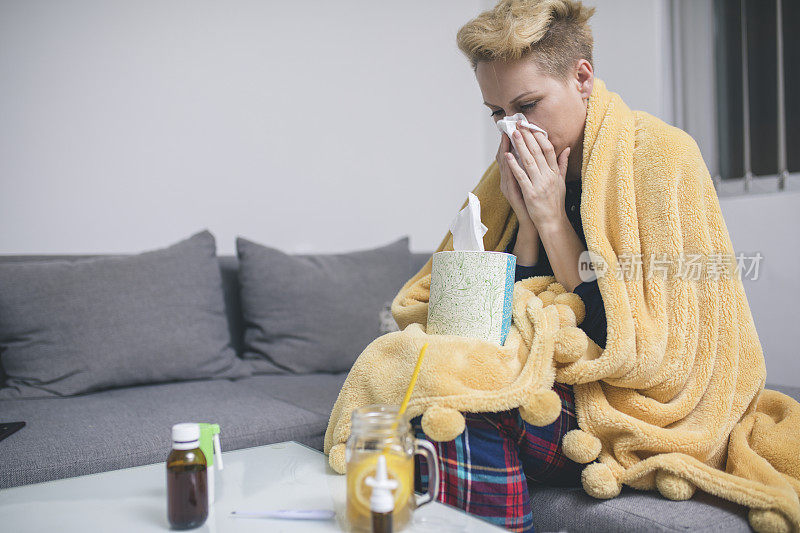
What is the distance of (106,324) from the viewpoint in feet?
5.15

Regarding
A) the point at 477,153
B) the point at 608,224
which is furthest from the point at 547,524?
the point at 477,153

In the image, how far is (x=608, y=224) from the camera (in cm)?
99

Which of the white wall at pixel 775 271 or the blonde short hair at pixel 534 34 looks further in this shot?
the white wall at pixel 775 271

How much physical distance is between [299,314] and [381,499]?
1230mm

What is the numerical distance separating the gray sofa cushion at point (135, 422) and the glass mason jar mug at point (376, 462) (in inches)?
23.5

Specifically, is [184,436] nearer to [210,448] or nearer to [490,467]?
[210,448]

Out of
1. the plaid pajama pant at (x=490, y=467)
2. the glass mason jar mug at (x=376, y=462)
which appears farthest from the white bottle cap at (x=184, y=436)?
the plaid pajama pant at (x=490, y=467)

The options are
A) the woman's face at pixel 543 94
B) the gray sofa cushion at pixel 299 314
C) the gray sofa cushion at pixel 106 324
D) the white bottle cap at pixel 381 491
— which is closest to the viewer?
the white bottle cap at pixel 381 491

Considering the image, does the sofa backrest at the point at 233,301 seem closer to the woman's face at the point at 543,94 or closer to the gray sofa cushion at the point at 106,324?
the gray sofa cushion at the point at 106,324

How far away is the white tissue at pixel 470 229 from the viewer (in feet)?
3.09

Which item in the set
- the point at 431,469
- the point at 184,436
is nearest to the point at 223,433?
the point at 184,436

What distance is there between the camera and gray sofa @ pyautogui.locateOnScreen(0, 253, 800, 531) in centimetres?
83

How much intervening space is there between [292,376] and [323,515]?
1111 millimetres

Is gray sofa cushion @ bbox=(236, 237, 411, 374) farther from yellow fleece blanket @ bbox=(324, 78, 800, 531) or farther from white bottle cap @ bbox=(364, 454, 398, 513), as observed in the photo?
white bottle cap @ bbox=(364, 454, 398, 513)
